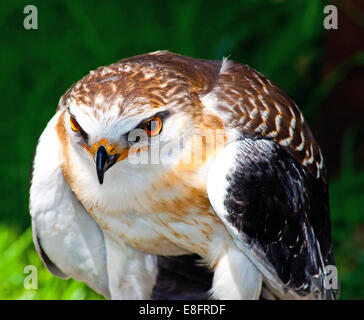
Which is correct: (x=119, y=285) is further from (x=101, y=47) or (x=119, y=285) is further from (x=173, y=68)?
(x=101, y=47)

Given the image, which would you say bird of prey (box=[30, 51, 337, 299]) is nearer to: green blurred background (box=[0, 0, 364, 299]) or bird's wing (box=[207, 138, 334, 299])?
bird's wing (box=[207, 138, 334, 299])

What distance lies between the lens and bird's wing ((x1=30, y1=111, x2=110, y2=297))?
10.4 ft

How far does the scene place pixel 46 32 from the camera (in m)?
6.06

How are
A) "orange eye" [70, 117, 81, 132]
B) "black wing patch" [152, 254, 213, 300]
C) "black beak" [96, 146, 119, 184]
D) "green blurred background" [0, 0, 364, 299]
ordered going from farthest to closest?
"green blurred background" [0, 0, 364, 299]
"black wing patch" [152, 254, 213, 300]
"orange eye" [70, 117, 81, 132]
"black beak" [96, 146, 119, 184]

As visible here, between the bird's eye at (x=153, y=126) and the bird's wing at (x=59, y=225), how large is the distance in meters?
0.62

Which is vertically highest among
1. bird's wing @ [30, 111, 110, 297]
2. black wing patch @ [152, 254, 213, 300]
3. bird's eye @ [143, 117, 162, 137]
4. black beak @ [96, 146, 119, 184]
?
bird's eye @ [143, 117, 162, 137]

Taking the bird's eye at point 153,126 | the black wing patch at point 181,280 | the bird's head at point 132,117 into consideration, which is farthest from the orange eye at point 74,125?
the black wing patch at point 181,280

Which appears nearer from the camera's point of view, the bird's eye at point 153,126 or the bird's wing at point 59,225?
the bird's eye at point 153,126

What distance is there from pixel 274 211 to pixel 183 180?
1.46ft

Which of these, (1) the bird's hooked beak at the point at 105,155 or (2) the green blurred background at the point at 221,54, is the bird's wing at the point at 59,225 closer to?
(1) the bird's hooked beak at the point at 105,155

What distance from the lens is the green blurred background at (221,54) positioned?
17.5ft

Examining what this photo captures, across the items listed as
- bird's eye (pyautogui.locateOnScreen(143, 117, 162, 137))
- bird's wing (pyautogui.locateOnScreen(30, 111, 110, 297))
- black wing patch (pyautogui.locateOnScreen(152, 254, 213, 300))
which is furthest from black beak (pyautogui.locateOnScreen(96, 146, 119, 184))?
black wing patch (pyautogui.locateOnScreen(152, 254, 213, 300))

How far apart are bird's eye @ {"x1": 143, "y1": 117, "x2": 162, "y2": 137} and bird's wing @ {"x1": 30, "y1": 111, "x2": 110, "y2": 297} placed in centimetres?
62

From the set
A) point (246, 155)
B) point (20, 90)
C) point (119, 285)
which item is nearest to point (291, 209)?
point (246, 155)
